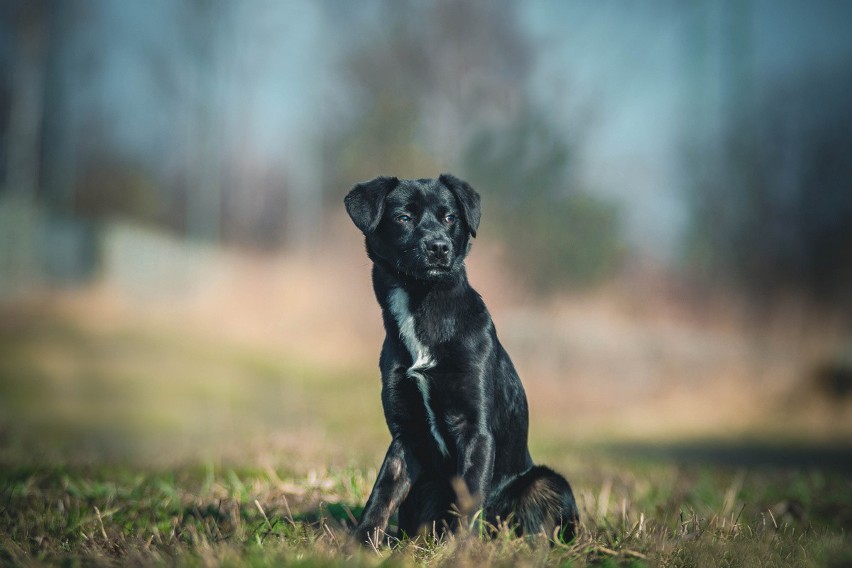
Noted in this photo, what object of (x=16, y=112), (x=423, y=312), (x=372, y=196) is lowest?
(x=423, y=312)

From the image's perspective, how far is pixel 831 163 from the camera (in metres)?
20.0

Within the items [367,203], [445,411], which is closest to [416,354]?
[445,411]

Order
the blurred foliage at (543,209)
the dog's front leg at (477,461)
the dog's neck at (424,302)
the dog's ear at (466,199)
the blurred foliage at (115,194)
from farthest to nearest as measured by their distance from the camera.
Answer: the blurred foliage at (115,194), the blurred foliage at (543,209), the dog's ear at (466,199), the dog's neck at (424,302), the dog's front leg at (477,461)

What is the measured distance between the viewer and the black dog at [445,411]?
12.2 feet

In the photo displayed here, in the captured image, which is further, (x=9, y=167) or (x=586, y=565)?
(x=9, y=167)

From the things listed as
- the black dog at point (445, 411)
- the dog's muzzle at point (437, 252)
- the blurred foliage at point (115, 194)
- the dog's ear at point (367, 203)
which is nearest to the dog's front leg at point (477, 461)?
the black dog at point (445, 411)

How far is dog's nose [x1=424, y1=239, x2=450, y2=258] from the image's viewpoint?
3.92 meters

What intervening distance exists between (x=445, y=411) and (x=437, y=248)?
2.57ft

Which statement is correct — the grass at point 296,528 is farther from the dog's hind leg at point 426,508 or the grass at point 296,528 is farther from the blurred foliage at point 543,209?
the blurred foliage at point 543,209

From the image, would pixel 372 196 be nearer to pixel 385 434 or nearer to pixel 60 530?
pixel 60 530

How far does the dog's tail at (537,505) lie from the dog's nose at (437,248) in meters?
1.15

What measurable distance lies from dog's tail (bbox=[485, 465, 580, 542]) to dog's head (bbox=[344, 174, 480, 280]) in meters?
1.09

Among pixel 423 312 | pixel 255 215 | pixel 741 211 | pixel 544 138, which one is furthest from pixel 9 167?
pixel 423 312

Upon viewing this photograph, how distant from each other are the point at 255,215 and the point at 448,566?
28.8 meters
